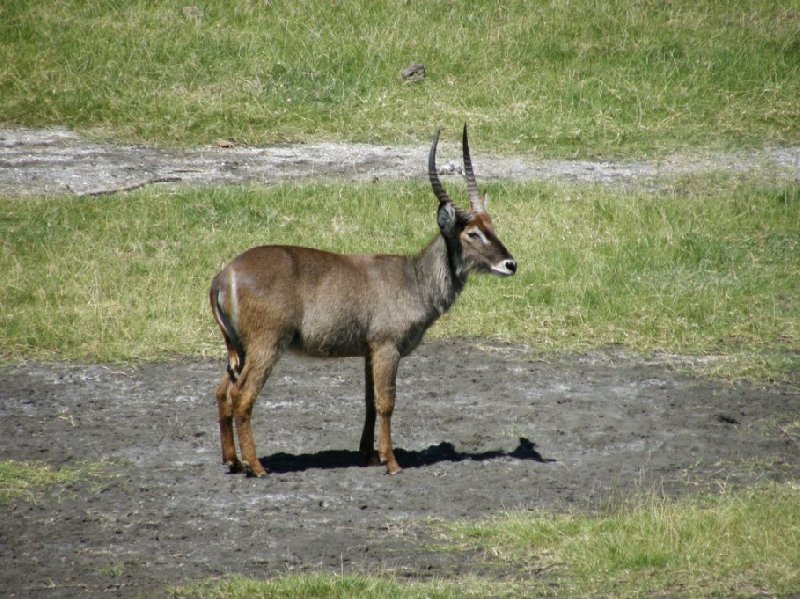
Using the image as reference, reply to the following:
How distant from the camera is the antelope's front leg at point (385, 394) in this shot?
805 centimetres

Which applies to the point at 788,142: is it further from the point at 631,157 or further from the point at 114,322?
the point at 114,322

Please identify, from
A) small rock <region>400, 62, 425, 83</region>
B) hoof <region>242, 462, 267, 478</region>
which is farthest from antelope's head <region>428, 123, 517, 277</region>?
small rock <region>400, 62, 425, 83</region>

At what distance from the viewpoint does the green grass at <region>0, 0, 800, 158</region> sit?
16406 millimetres

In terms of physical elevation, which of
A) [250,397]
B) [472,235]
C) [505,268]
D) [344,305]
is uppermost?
[472,235]

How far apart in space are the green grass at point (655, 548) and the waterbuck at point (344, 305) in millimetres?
1455

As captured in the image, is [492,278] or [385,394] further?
[492,278]

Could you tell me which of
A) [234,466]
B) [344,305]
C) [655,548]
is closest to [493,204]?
[344,305]

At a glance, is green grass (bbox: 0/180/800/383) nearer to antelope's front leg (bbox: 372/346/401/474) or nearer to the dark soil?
the dark soil

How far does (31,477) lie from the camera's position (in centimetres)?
763

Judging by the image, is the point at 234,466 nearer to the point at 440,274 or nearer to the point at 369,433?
the point at 369,433

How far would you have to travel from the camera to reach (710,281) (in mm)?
11805

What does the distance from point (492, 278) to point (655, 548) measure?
552cm

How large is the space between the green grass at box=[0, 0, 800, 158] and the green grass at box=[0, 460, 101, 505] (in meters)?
8.64

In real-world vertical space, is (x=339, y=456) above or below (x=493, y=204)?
below
